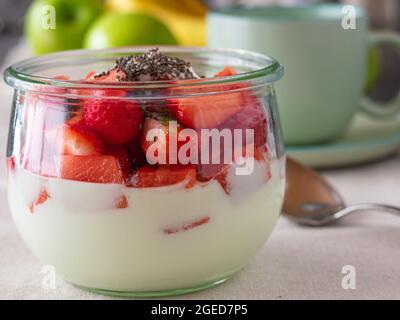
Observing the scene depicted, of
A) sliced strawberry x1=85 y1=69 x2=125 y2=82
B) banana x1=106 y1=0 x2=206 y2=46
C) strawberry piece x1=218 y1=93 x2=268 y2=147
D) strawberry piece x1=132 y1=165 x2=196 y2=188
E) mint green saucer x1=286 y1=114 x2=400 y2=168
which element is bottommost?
mint green saucer x1=286 y1=114 x2=400 y2=168

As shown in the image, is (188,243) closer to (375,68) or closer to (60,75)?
(60,75)

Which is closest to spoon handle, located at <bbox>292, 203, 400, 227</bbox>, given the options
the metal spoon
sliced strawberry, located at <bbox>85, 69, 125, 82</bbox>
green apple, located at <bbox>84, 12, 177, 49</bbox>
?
the metal spoon

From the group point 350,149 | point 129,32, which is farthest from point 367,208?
point 129,32

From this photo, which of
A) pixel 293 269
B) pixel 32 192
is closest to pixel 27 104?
pixel 32 192

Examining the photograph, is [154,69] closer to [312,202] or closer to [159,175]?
[159,175]

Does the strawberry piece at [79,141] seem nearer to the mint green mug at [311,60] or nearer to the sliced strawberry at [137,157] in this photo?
the sliced strawberry at [137,157]

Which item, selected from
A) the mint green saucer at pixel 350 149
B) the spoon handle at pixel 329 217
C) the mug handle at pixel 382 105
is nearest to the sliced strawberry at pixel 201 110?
the spoon handle at pixel 329 217

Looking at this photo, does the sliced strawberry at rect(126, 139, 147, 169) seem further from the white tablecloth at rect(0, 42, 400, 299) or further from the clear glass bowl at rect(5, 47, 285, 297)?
the white tablecloth at rect(0, 42, 400, 299)
